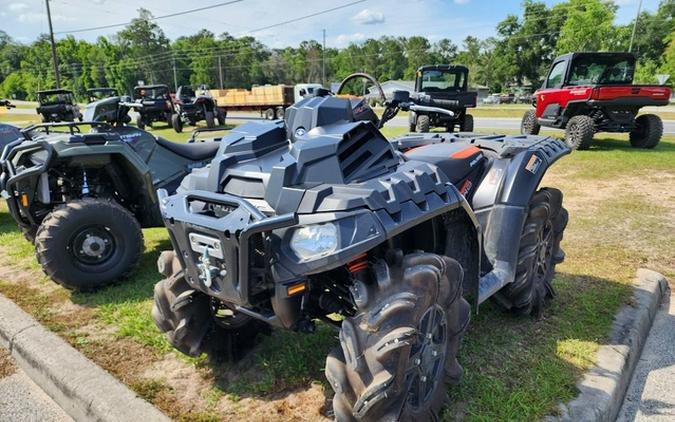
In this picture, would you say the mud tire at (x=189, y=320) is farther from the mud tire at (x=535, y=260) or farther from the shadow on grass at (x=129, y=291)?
the mud tire at (x=535, y=260)

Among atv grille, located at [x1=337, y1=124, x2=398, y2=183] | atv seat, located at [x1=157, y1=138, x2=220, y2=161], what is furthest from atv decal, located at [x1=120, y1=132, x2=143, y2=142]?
atv grille, located at [x1=337, y1=124, x2=398, y2=183]

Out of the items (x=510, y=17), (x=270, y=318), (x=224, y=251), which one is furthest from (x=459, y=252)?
(x=510, y=17)

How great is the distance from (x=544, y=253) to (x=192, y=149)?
3.68 meters

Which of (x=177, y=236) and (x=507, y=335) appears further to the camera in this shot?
(x=507, y=335)

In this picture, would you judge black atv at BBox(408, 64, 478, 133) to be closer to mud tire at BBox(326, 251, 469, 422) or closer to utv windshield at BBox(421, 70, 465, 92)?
utv windshield at BBox(421, 70, 465, 92)

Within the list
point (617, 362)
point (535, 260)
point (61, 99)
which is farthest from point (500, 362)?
point (61, 99)

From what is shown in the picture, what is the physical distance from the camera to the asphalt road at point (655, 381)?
104 inches

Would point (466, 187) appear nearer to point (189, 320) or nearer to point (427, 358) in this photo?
point (427, 358)

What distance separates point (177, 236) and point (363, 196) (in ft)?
2.87

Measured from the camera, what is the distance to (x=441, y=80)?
642 inches

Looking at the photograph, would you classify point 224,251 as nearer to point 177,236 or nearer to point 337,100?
point 177,236

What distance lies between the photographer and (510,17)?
3019 inches

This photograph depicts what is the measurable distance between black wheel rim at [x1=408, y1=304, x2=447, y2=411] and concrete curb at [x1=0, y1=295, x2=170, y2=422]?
4.05 ft

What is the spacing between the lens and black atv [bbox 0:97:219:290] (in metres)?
4.11
